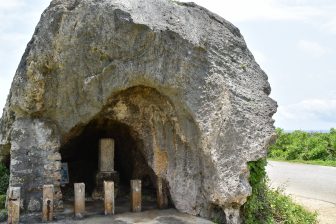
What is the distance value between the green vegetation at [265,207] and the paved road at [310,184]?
57cm

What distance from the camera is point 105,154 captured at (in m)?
9.55

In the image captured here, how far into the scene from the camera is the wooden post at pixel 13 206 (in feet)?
24.3

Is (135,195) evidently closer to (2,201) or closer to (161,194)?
(161,194)

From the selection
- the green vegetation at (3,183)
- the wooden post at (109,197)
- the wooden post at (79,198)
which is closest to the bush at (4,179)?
the green vegetation at (3,183)

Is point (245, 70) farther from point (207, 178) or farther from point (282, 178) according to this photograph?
point (282, 178)

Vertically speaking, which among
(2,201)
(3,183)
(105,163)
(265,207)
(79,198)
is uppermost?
(105,163)

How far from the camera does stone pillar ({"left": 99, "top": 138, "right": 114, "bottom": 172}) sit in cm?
955

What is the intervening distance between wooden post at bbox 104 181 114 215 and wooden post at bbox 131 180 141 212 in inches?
16.5

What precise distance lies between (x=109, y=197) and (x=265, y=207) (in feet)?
9.77

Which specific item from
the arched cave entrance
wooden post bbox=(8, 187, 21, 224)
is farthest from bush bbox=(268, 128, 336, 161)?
wooden post bbox=(8, 187, 21, 224)

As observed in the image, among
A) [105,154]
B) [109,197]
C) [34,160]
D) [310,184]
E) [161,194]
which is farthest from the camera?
[310,184]

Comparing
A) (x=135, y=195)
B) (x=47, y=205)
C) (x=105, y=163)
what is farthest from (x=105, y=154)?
(x=47, y=205)

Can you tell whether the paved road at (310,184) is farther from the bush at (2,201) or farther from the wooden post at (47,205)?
the bush at (2,201)

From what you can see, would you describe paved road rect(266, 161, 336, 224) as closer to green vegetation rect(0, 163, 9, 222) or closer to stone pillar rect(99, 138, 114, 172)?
stone pillar rect(99, 138, 114, 172)
